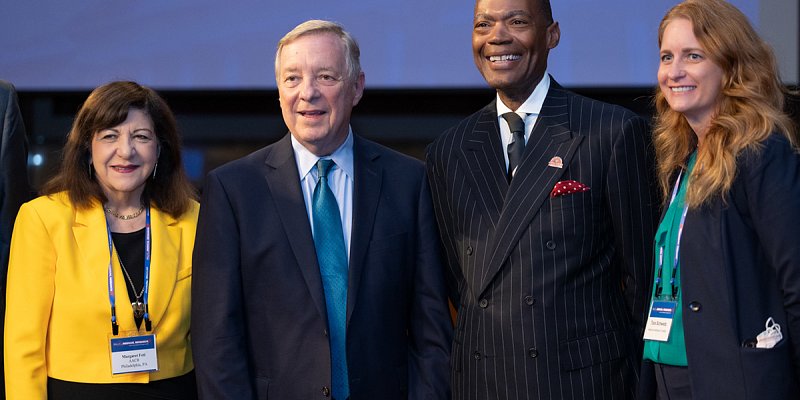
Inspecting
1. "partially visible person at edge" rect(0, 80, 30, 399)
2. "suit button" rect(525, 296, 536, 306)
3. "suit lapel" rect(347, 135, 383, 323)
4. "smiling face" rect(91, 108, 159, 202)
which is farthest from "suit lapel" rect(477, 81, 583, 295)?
"partially visible person at edge" rect(0, 80, 30, 399)

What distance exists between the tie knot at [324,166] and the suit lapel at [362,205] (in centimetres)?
8

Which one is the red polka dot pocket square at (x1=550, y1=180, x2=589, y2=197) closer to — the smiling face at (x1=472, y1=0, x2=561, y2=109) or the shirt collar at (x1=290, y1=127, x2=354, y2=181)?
the smiling face at (x1=472, y1=0, x2=561, y2=109)

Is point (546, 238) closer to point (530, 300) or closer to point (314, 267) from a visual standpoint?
point (530, 300)

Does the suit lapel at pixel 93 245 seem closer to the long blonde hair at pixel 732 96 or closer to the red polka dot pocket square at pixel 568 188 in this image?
the red polka dot pocket square at pixel 568 188

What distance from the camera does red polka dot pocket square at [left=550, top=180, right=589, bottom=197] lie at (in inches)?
102

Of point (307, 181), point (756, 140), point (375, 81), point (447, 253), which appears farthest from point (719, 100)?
point (375, 81)

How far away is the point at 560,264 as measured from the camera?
2.54 meters

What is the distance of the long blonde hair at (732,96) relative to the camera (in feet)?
7.75

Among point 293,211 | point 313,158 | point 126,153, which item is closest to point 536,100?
point 313,158

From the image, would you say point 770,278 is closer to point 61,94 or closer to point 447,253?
point 447,253

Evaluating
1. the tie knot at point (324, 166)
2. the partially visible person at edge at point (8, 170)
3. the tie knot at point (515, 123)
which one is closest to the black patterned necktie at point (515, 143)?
the tie knot at point (515, 123)

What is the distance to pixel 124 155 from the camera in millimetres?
2805

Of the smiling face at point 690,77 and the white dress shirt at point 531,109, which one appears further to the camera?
the white dress shirt at point 531,109

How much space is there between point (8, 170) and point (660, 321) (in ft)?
6.56
